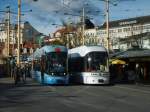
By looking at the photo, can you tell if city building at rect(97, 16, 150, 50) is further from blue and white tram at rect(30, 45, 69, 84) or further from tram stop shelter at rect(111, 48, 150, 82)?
blue and white tram at rect(30, 45, 69, 84)

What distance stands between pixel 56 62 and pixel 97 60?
3.47 m

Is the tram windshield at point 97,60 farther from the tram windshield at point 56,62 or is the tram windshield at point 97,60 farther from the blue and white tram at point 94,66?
the tram windshield at point 56,62

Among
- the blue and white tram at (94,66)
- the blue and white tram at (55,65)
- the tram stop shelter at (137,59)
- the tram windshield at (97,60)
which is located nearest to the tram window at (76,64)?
the blue and white tram at (94,66)

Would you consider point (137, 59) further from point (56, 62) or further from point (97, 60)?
point (56, 62)

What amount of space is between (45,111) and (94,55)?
2389 centimetres

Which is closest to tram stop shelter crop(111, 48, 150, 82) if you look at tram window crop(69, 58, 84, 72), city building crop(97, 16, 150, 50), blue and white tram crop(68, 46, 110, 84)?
tram window crop(69, 58, 84, 72)

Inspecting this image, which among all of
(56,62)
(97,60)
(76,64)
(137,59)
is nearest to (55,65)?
(56,62)

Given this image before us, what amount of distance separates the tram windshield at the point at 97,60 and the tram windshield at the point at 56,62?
214 cm

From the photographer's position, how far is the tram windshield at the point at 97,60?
141 feet

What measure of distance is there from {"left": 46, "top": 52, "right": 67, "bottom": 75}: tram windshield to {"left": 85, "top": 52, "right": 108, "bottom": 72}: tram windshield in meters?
2.14

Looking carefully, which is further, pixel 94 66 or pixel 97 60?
pixel 94 66

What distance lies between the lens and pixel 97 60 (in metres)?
42.9

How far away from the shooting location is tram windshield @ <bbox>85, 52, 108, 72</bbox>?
141 feet

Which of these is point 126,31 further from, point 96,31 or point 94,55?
point 94,55
